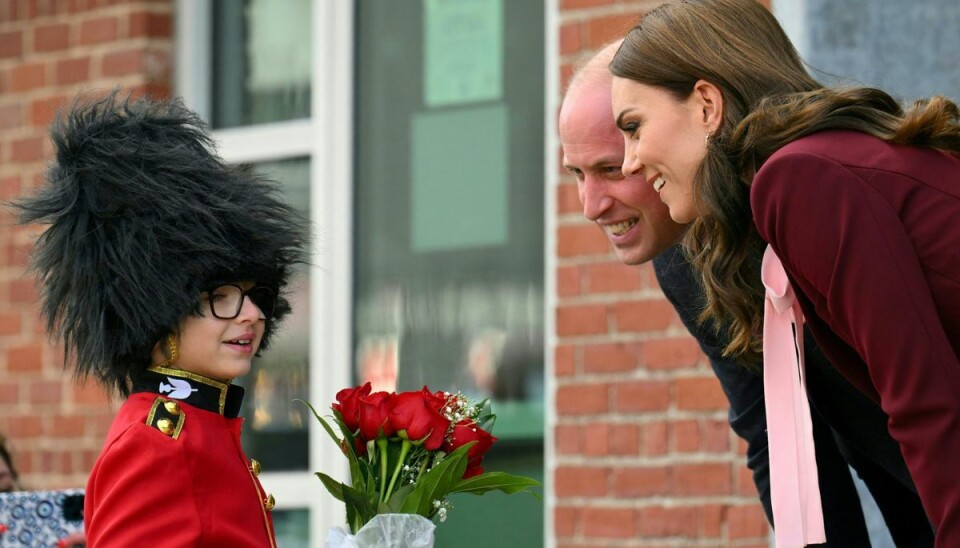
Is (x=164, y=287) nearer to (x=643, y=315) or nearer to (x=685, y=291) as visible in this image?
(x=685, y=291)

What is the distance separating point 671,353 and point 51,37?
2.68 m

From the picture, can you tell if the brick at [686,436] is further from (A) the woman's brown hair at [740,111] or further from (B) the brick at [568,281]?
(A) the woman's brown hair at [740,111]

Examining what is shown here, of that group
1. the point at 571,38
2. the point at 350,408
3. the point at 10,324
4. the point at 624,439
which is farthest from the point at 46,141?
the point at 350,408

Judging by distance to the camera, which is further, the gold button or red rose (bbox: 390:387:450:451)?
the gold button

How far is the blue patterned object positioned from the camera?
342cm

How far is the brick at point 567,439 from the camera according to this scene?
4477 millimetres

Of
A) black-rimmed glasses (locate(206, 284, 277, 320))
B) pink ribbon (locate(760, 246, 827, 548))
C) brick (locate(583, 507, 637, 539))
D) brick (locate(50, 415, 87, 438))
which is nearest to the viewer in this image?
pink ribbon (locate(760, 246, 827, 548))

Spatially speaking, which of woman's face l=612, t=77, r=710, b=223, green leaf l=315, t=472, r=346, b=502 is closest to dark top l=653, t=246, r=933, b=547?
woman's face l=612, t=77, r=710, b=223

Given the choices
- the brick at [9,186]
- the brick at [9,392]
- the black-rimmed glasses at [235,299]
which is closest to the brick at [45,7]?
the brick at [9,186]

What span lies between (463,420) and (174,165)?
29.9 inches

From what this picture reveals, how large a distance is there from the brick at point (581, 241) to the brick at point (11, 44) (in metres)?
2.38

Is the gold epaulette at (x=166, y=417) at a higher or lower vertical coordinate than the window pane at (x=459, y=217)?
lower

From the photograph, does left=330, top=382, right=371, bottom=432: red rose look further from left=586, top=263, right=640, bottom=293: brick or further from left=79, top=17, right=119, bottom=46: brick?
left=79, top=17, right=119, bottom=46: brick

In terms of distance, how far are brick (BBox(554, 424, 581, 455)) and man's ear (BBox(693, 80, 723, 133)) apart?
77.6 inches
